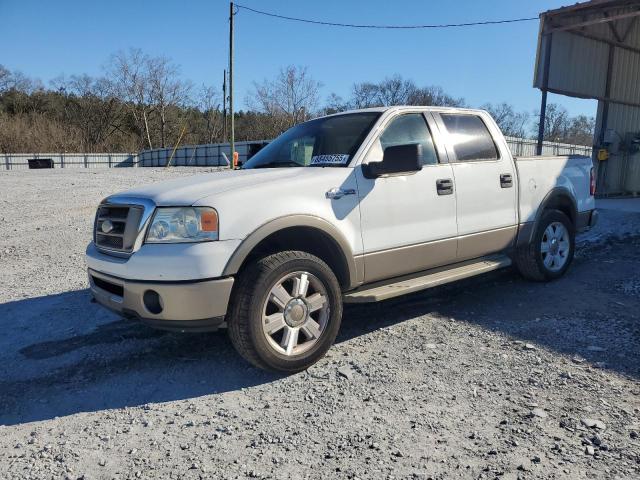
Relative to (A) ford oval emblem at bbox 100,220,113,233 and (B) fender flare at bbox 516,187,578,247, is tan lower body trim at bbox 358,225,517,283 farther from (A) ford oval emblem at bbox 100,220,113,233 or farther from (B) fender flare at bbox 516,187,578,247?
(A) ford oval emblem at bbox 100,220,113,233

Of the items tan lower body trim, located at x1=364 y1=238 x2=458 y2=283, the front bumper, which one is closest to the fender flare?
tan lower body trim, located at x1=364 y1=238 x2=458 y2=283

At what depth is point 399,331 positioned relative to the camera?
4.44 meters

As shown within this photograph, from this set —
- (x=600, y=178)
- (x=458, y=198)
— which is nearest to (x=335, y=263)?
(x=458, y=198)

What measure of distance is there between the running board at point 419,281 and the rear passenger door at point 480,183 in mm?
107

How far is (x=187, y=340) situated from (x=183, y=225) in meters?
1.38

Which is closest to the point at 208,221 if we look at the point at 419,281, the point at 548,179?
the point at 419,281

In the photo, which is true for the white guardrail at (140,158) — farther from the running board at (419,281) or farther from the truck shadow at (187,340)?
the running board at (419,281)

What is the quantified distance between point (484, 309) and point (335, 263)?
188cm

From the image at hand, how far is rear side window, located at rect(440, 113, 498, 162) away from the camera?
15.7ft

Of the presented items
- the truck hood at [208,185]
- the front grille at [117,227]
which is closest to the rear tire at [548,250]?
the truck hood at [208,185]

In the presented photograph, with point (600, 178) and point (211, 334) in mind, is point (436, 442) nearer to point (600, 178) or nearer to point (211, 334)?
point (211, 334)

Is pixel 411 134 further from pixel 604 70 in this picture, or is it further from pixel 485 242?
pixel 604 70

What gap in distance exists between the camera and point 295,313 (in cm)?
360

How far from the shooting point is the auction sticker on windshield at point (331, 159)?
408 cm
